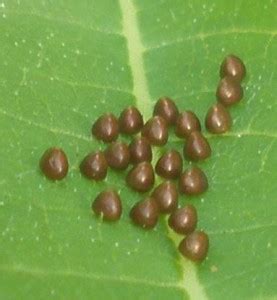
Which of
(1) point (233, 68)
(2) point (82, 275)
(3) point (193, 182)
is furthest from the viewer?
(1) point (233, 68)

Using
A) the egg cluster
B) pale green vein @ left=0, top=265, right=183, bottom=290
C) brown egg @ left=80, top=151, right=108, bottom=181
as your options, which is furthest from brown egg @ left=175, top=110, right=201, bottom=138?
pale green vein @ left=0, top=265, right=183, bottom=290

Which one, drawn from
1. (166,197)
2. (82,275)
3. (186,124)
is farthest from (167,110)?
(82,275)

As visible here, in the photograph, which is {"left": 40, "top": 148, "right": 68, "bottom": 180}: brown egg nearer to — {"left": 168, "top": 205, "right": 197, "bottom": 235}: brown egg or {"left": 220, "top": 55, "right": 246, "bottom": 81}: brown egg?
{"left": 168, "top": 205, "right": 197, "bottom": 235}: brown egg

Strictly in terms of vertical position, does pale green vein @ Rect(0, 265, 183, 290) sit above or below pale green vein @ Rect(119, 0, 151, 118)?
below

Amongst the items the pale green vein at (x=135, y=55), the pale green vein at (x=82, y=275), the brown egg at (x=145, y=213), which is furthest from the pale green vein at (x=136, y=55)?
the pale green vein at (x=82, y=275)

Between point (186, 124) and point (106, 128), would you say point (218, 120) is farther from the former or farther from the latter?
point (106, 128)

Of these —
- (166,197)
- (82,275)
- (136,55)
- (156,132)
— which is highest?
(136,55)

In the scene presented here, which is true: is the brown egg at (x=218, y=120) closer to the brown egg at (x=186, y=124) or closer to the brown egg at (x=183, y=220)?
the brown egg at (x=186, y=124)

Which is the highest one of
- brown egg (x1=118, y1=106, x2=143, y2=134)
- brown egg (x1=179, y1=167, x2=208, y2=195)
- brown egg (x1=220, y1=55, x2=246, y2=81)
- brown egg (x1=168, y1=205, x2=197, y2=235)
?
brown egg (x1=220, y1=55, x2=246, y2=81)

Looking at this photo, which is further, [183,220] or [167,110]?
[167,110]
